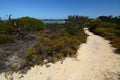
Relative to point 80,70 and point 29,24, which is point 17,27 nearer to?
point 29,24

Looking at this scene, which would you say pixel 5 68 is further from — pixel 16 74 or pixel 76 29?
pixel 76 29

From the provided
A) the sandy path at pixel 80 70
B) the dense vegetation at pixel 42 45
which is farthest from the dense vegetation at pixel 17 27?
the sandy path at pixel 80 70

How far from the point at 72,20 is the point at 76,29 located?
2216 mm

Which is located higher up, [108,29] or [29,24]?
[29,24]

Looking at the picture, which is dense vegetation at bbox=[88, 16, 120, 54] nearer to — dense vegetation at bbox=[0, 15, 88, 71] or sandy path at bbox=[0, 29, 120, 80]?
sandy path at bbox=[0, 29, 120, 80]

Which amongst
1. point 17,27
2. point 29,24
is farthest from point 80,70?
point 29,24

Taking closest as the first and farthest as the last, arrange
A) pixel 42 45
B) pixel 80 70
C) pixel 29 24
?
pixel 80 70
pixel 42 45
pixel 29 24

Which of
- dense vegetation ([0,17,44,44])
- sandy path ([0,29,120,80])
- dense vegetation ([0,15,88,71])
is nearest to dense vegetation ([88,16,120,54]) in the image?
sandy path ([0,29,120,80])

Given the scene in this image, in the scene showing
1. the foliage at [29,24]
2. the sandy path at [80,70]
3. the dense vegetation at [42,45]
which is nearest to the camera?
the sandy path at [80,70]

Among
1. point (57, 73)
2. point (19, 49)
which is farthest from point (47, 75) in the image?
point (19, 49)

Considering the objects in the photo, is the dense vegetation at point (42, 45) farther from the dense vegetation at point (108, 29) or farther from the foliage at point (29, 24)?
the dense vegetation at point (108, 29)

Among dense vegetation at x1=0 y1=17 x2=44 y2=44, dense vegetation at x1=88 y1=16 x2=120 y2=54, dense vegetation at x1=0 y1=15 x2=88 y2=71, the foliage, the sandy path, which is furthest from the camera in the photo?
the foliage

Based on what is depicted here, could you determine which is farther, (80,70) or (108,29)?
(108,29)

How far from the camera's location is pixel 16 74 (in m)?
7.23
